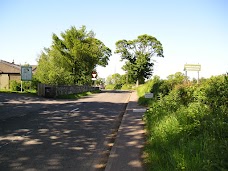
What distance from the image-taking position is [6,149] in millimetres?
7574

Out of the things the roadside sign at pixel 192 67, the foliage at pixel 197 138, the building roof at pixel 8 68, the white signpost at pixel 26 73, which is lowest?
the foliage at pixel 197 138

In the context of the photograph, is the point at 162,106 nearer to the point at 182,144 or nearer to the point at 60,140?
the point at 60,140

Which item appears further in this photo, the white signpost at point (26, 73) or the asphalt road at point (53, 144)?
the white signpost at point (26, 73)

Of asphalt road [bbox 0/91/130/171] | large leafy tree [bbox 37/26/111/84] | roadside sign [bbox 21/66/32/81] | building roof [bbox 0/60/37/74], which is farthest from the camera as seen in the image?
building roof [bbox 0/60/37/74]

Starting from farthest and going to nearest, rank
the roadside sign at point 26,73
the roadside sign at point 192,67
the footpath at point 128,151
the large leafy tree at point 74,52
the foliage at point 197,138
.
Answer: the large leafy tree at point 74,52 < the roadside sign at point 26,73 < the roadside sign at point 192,67 < the footpath at point 128,151 < the foliage at point 197,138

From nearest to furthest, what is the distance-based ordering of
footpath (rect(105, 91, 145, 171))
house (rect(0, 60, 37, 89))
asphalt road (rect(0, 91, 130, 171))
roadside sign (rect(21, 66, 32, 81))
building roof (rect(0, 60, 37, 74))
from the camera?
footpath (rect(105, 91, 145, 171))
asphalt road (rect(0, 91, 130, 171))
roadside sign (rect(21, 66, 32, 81))
house (rect(0, 60, 37, 89))
building roof (rect(0, 60, 37, 74))

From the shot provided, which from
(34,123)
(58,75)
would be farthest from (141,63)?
(34,123)

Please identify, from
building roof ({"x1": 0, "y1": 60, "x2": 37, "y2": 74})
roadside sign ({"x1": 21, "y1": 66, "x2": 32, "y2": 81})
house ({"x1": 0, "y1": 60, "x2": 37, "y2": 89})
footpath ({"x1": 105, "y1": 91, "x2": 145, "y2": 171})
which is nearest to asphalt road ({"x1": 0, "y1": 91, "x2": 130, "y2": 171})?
footpath ({"x1": 105, "y1": 91, "x2": 145, "y2": 171})

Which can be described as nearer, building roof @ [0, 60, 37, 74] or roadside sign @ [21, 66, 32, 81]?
roadside sign @ [21, 66, 32, 81]

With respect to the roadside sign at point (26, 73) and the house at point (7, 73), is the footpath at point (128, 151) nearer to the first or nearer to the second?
the roadside sign at point (26, 73)

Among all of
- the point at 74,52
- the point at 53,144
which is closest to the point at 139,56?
the point at 74,52

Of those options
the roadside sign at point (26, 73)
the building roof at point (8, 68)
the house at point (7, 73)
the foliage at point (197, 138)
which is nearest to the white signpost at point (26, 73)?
the roadside sign at point (26, 73)

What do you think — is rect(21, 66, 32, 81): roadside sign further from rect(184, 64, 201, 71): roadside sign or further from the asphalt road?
rect(184, 64, 201, 71): roadside sign

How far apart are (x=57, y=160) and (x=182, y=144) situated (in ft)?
9.58
